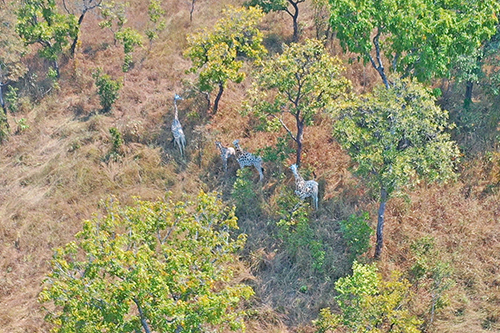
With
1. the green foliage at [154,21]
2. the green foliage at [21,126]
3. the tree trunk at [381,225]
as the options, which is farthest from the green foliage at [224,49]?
the green foliage at [21,126]

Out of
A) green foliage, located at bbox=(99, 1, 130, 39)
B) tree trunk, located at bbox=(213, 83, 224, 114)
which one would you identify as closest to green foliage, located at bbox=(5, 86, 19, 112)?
green foliage, located at bbox=(99, 1, 130, 39)

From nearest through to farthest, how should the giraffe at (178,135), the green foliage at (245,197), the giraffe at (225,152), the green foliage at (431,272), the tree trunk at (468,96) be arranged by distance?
the green foliage at (431,272) < the green foliage at (245,197) < the giraffe at (225,152) < the tree trunk at (468,96) < the giraffe at (178,135)

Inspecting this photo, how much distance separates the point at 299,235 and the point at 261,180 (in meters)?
2.68

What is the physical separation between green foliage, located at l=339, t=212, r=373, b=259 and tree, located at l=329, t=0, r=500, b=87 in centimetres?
481

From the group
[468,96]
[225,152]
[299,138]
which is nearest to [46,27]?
[225,152]

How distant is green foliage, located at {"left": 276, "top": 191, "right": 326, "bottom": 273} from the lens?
14663 mm

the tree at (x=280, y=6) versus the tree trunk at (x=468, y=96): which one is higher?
the tree at (x=280, y=6)

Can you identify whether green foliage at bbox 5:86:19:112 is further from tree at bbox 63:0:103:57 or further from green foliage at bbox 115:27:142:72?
green foliage at bbox 115:27:142:72

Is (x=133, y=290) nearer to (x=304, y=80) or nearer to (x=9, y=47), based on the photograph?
(x=304, y=80)

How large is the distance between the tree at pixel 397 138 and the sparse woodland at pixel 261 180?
0.07m

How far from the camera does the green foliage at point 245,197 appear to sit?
1622 centimetres

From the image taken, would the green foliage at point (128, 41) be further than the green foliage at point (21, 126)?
Yes

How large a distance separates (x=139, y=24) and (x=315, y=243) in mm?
16260

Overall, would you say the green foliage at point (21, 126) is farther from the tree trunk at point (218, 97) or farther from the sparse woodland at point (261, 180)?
the tree trunk at point (218, 97)
